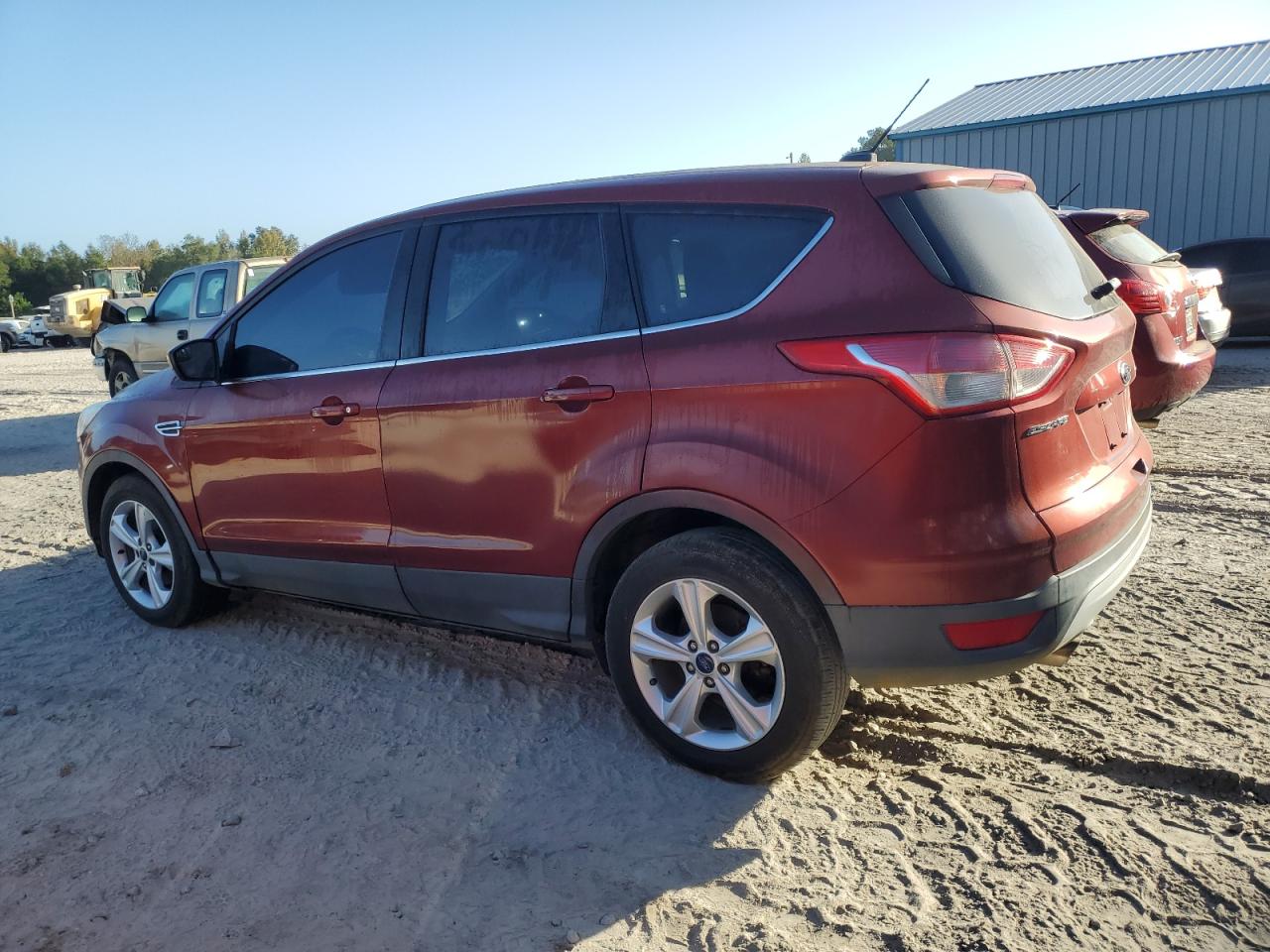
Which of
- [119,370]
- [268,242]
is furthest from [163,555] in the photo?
[268,242]

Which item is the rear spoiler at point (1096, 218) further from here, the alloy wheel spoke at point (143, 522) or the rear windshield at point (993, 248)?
the alloy wheel spoke at point (143, 522)

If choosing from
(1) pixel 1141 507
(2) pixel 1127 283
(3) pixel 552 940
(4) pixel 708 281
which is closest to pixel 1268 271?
(2) pixel 1127 283

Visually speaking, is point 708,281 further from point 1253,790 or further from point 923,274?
point 1253,790

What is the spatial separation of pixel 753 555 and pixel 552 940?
46.2 inches

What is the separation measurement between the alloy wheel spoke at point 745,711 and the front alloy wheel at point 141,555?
3.02 m

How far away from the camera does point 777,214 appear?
3023mm

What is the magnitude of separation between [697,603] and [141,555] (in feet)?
10.6

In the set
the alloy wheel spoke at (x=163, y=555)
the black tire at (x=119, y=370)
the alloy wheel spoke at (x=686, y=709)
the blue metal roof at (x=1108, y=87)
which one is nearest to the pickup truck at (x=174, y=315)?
the black tire at (x=119, y=370)

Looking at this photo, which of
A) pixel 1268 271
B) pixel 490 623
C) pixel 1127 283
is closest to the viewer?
pixel 490 623

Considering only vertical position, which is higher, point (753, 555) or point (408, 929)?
point (753, 555)

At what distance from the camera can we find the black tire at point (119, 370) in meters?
12.9

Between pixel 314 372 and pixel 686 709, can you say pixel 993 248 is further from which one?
pixel 314 372

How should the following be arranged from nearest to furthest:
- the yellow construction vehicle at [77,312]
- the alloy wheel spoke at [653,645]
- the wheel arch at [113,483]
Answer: the alloy wheel spoke at [653,645] → the wheel arch at [113,483] → the yellow construction vehicle at [77,312]

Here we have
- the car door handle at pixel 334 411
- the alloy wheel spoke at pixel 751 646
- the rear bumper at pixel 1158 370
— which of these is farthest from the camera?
the rear bumper at pixel 1158 370
